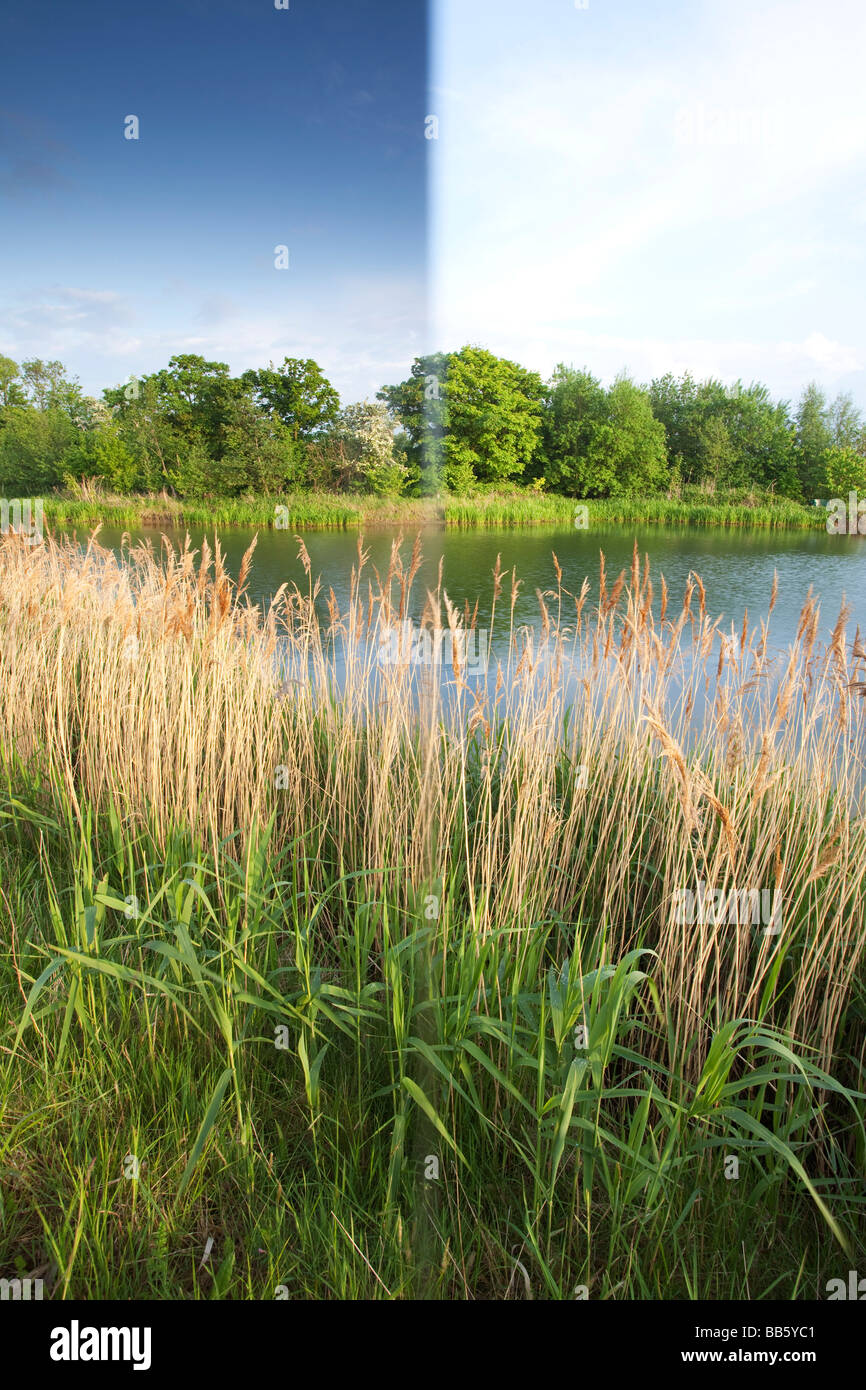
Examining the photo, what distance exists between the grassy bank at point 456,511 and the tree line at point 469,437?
709 millimetres

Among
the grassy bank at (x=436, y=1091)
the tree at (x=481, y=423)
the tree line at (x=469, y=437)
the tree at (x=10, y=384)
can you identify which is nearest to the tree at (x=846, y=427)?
the tree line at (x=469, y=437)

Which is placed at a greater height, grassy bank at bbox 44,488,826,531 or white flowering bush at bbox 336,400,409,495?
white flowering bush at bbox 336,400,409,495

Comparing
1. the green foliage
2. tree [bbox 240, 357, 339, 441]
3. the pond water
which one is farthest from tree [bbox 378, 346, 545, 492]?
tree [bbox 240, 357, 339, 441]

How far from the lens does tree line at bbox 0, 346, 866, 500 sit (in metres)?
16.1

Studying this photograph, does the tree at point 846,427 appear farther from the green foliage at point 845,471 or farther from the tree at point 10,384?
the tree at point 10,384

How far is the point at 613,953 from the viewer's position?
1967 millimetres

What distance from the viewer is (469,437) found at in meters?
14.4

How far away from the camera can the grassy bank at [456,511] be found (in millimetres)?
11828

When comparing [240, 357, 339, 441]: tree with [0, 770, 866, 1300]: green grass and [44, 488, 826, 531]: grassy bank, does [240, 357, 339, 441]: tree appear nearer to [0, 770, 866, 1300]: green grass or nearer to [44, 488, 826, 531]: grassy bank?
[44, 488, 826, 531]: grassy bank

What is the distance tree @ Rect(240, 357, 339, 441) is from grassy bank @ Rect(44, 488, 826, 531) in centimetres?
562

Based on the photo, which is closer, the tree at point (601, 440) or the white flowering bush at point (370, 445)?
the white flowering bush at point (370, 445)

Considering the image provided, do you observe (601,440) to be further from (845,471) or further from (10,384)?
(10,384)
